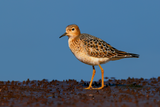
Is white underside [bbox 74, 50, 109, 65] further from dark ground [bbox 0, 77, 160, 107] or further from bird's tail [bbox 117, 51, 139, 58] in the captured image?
dark ground [bbox 0, 77, 160, 107]

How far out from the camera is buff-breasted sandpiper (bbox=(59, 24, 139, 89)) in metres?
12.6

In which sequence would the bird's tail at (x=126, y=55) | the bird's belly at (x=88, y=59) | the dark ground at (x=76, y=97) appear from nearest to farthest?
the dark ground at (x=76, y=97) → the bird's belly at (x=88, y=59) → the bird's tail at (x=126, y=55)

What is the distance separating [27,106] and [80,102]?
2455 mm

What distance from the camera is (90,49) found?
12.6 metres

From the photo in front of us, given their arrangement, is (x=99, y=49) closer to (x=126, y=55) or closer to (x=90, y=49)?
(x=90, y=49)

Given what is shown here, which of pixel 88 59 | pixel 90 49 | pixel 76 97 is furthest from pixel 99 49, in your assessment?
pixel 76 97

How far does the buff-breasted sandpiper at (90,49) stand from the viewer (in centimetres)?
1259

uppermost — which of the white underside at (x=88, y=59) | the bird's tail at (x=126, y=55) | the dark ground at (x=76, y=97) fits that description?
the bird's tail at (x=126, y=55)

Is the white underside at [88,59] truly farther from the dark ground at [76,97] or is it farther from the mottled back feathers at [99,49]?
the dark ground at [76,97]

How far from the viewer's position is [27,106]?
10.1 meters

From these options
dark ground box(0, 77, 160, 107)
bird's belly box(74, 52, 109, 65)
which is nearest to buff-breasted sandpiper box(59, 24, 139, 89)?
bird's belly box(74, 52, 109, 65)


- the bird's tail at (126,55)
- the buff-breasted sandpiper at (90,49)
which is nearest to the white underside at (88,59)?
the buff-breasted sandpiper at (90,49)

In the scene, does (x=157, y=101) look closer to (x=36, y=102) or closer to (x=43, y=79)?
(x=36, y=102)

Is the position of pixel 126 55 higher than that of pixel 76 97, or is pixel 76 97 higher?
pixel 126 55
